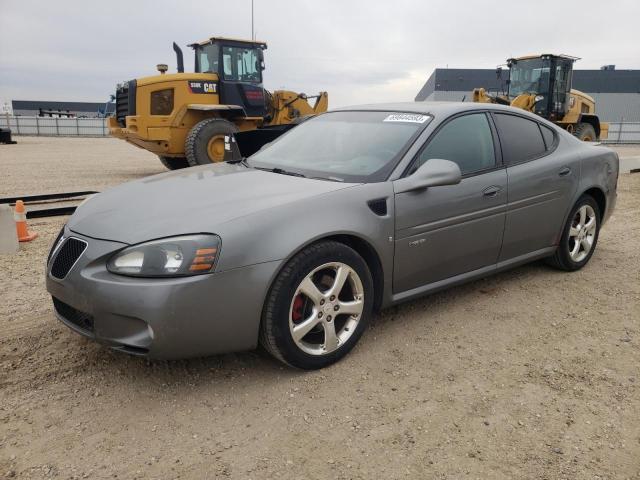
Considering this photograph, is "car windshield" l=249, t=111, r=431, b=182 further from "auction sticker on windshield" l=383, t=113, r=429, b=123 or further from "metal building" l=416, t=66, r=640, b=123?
"metal building" l=416, t=66, r=640, b=123

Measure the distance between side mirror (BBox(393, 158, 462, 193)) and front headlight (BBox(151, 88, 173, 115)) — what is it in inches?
351

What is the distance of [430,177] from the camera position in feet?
10.5

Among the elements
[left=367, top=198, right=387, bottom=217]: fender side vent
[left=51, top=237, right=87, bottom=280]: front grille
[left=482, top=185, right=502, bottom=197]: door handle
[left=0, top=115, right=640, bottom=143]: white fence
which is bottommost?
[left=51, top=237, right=87, bottom=280]: front grille

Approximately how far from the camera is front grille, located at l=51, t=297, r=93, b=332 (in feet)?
8.73

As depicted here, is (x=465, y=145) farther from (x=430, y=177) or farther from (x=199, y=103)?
(x=199, y=103)

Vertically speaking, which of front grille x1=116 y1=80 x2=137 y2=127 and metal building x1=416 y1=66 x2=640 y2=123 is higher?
metal building x1=416 y1=66 x2=640 y2=123

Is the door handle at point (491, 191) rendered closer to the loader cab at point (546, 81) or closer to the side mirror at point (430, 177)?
the side mirror at point (430, 177)

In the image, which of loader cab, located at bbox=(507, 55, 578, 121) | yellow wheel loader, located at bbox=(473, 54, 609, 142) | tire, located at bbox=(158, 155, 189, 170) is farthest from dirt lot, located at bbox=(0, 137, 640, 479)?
loader cab, located at bbox=(507, 55, 578, 121)

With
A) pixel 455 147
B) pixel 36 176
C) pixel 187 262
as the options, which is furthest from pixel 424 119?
pixel 36 176

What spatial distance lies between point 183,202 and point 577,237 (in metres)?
3.41

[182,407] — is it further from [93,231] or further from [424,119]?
[424,119]

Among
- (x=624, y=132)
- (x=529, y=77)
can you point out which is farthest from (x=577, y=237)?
(x=624, y=132)

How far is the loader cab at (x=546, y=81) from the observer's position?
15.3 m

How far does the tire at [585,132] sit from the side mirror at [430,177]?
14.8 m
